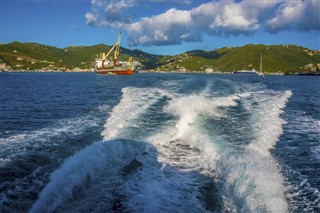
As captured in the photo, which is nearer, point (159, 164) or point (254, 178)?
point (254, 178)

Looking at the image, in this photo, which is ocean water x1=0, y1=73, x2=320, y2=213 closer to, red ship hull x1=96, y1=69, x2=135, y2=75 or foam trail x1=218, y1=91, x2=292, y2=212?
foam trail x1=218, y1=91, x2=292, y2=212

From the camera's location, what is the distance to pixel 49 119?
21844 mm

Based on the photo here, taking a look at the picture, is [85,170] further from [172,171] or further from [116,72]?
[116,72]

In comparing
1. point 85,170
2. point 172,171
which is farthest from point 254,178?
point 85,170

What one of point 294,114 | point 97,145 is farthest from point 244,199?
point 294,114

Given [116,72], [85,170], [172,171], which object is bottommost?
[116,72]

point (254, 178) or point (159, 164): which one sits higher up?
point (254, 178)

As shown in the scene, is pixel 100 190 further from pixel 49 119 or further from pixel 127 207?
pixel 49 119

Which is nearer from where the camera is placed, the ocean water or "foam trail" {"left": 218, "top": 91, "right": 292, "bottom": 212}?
"foam trail" {"left": 218, "top": 91, "right": 292, "bottom": 212}

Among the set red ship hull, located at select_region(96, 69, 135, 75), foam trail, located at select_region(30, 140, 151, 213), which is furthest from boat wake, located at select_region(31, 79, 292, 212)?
red ship hull, located at select_region(96, 69, 135, 75)

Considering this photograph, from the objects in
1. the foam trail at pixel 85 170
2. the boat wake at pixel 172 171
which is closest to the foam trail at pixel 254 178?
the boat wake at pixel 172 171

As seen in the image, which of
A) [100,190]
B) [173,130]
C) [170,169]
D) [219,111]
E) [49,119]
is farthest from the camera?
[219,111]

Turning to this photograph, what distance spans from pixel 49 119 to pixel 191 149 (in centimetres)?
1127

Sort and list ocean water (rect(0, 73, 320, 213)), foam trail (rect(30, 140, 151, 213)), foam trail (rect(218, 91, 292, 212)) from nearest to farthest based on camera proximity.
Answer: foam trail (rect(218, 91, 292, 212)) → foam trail (rect(30, 140, 151, 213)) → ocean water (rect(0, 73, 320, 213))
